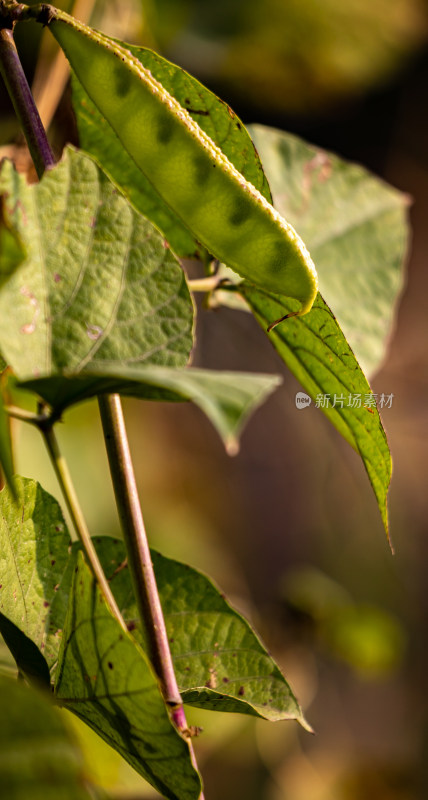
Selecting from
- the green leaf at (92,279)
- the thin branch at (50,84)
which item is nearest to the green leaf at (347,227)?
the thin branch at (50,84)

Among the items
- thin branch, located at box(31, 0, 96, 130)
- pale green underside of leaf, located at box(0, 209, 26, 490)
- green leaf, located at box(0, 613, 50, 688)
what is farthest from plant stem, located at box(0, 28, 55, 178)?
thin branch, located at box(31, 0, 96, 130)

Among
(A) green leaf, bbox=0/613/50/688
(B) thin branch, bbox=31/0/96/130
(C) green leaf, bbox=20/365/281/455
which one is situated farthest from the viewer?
(B) thin branch, bbox=31/0/96/130

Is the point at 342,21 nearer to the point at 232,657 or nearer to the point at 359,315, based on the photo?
the point at 359,315

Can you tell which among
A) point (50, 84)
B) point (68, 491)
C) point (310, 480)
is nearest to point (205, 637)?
point (68, 491)

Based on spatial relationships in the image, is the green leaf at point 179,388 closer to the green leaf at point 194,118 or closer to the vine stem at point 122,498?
the vine stem at point 122,498

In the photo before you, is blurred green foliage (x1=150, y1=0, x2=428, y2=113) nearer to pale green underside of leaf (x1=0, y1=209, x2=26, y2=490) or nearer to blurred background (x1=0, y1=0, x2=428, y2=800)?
blurred background (x1=0, y1=0, x2=428, y2=800)

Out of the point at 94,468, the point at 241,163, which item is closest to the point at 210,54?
the point at 94,468
